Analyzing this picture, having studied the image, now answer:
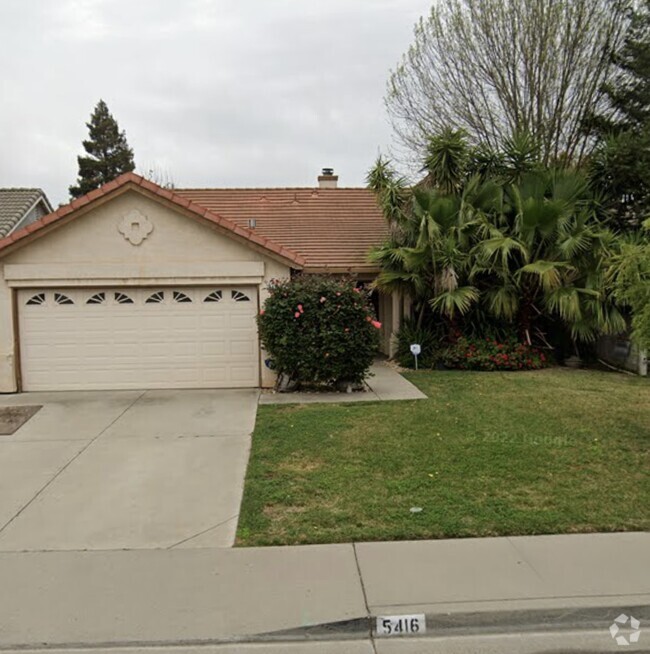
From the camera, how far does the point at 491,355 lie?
12727mm

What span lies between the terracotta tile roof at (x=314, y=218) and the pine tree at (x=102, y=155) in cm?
3946

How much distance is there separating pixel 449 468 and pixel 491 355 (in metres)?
7.20

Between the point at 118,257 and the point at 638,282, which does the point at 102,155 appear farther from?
the point at 638,282

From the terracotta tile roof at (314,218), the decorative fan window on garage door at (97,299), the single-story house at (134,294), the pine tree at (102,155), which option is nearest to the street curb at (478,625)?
the single-story house at (134,294)

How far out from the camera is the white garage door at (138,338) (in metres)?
10.9

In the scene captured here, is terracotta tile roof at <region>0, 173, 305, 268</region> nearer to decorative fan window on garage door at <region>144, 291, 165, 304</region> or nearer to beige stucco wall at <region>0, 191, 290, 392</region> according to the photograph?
beige stucco wall at <region>0, 191, 290, 392</region>

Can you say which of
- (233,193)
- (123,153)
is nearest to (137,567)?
(233,193)

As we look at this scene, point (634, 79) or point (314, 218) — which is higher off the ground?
point (634, 79)

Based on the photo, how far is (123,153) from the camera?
53.2 meters

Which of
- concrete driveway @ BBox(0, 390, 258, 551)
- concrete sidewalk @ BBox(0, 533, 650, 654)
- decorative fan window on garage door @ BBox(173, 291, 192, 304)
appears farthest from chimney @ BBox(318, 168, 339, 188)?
concrete sidewalk @ BBox(0, 533, 650, 654)

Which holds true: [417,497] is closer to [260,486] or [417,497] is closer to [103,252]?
[260,486]

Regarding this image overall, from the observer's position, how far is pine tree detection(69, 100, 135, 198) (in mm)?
51781

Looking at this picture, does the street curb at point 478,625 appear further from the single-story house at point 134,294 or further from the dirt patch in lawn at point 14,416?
the single-story house at point 134,294

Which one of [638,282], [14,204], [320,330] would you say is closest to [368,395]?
[320,330]
